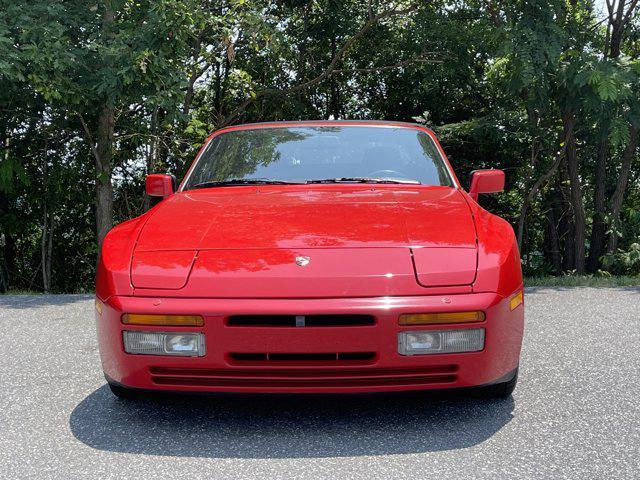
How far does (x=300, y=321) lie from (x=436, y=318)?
0.51m

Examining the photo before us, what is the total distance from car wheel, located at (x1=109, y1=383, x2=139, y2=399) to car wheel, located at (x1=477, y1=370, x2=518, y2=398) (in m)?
1.52

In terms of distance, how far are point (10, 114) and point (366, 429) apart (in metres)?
9.09

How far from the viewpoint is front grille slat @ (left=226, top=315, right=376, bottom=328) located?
2736 mm

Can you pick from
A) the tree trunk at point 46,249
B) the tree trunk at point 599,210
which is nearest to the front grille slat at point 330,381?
the tree trunk at point 46,249

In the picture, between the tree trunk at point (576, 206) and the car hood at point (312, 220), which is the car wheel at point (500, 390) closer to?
the car hood at point (312, 220)

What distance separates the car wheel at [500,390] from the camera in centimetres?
318

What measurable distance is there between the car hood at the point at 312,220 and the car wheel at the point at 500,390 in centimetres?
65

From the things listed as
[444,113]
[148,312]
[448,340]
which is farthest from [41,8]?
[444,113]

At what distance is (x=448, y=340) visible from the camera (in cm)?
277

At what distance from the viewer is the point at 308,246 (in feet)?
9.96

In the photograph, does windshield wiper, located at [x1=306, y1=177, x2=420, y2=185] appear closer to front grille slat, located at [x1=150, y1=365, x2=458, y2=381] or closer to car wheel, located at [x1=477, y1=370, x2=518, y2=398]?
car wheel, located at [x1=477, y1=370, x2=518, y2=398]

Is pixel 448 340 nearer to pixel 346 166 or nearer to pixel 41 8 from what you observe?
pixel 346 166

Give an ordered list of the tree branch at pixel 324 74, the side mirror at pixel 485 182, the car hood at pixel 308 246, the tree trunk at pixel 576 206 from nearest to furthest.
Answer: the car hood at pixel 308 246, the side mirror at pixel 485 182, the tree trunk at pixel 576 206, the tree branch at pixel 324 74

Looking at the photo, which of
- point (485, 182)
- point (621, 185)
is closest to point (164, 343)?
point (485, 182)
